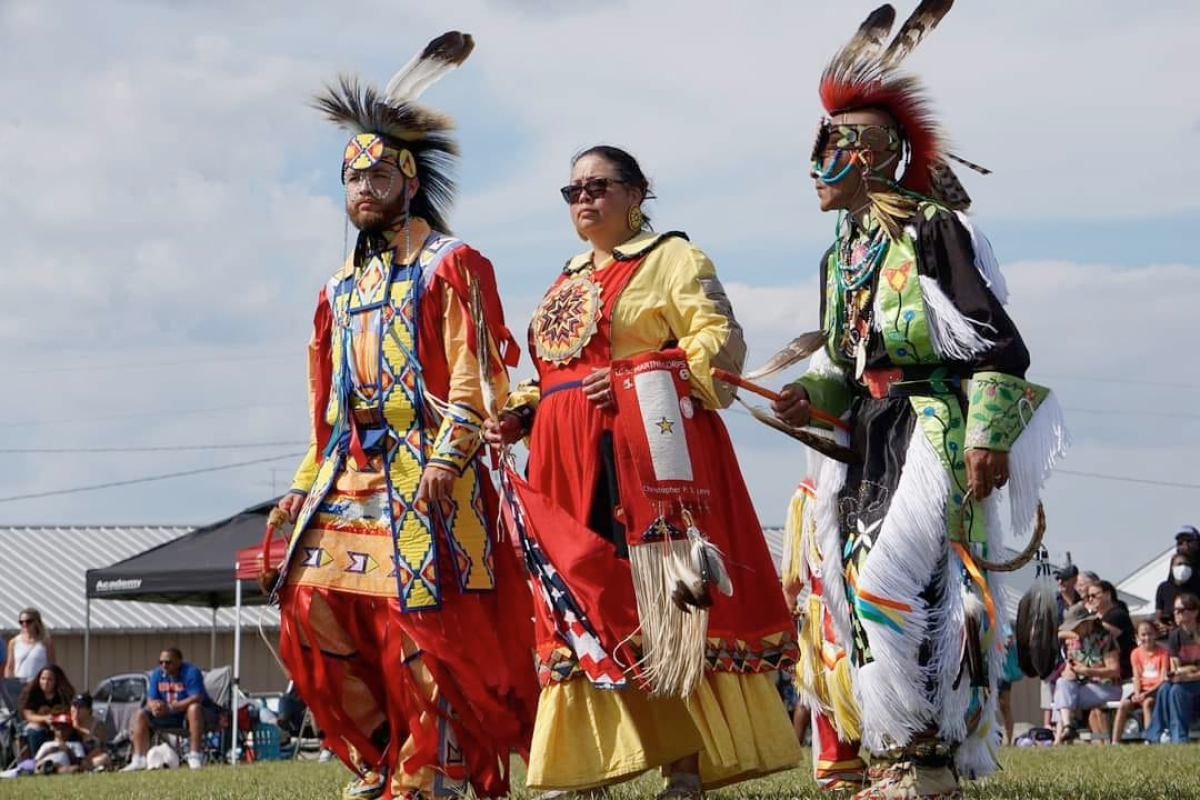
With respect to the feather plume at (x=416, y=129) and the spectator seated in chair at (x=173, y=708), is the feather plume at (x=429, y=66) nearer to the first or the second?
the feather plume at (x=416, y=129)

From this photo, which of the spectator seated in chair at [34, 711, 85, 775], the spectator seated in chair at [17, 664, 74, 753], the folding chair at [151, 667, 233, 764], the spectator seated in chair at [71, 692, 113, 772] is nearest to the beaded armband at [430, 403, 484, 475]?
the spectator seated in chair at [34, 711, 85, 775]

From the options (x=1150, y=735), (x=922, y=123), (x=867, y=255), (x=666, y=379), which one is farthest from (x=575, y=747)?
(x=1150, y=735)

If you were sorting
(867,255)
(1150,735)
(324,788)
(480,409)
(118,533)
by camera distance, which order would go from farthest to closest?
(118,533)
(1150,735)
(324,788)
(480,409)
(867,255)

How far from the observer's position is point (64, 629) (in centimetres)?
3259

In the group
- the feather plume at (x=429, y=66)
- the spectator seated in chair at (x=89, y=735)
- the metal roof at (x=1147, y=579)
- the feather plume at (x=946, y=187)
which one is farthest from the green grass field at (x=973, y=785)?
the metal roof at (x=1147, y=579)

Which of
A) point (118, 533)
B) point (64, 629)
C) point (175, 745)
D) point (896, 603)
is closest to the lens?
point (896, 603)

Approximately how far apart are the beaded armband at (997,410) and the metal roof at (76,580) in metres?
28.7

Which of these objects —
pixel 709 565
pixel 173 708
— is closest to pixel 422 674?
pixel 709 565

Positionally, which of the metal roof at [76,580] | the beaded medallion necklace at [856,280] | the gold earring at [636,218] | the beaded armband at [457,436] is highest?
the metal roof at [76,580]

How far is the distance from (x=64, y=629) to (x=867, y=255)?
30.2 metres

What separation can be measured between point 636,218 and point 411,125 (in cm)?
97

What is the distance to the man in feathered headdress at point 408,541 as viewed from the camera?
556 cm

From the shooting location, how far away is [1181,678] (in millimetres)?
12820

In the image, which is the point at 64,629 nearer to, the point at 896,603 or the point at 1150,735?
the point at 1150,735
